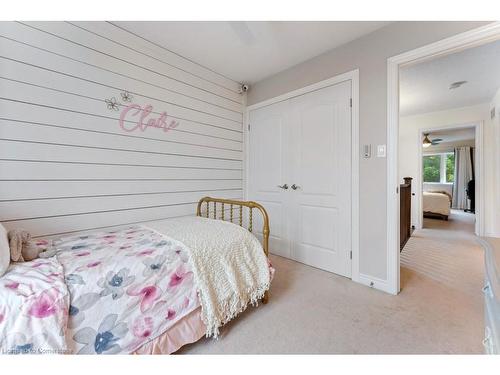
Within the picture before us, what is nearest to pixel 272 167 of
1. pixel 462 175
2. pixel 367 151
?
pixel 367 151

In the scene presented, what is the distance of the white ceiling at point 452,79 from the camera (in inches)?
94.7

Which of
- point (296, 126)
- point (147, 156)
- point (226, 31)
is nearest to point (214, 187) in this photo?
point (147, 156)

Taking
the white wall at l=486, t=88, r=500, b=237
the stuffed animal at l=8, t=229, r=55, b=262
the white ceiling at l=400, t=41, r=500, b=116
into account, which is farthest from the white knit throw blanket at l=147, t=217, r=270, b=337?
the white wall at l=486, t=88, r=500, b=237

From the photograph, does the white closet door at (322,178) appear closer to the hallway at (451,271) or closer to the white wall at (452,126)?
the hallway at (451,271)

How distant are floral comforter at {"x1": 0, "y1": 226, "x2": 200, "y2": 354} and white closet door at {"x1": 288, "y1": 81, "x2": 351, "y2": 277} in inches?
63.5

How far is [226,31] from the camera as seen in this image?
1.99 meters

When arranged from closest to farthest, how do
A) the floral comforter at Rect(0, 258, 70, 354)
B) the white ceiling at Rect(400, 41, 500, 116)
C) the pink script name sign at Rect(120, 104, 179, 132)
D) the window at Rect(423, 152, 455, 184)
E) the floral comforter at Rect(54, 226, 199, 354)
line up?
1. the floral comforter at Rect(0, 258, 70, 354)
2. the floral comforter at Rect(54, 226, 199, 354)
3. the pink script name sign at Rect(120, 104, 179, 132)
4. the white ceiling at Rect(400, 41, 500, 116)
5. the window at Rect(423, 152, 455, 184)

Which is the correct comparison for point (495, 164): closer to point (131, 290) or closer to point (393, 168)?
point (393, 168)

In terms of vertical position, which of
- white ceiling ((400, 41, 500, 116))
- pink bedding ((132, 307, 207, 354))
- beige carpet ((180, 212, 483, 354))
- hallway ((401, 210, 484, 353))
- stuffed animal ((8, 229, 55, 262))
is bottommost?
beige carpet ((180, 212, 483, 354))

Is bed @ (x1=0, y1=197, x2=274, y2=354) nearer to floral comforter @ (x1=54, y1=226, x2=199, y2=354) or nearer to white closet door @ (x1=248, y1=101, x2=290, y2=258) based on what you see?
floral comforter @ (x1=54, y1=226, x2=199, y2=354)

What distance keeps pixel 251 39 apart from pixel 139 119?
50.4 inches

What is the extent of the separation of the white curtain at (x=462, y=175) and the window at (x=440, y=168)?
48 centimetres

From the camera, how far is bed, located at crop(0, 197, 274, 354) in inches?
34.7
